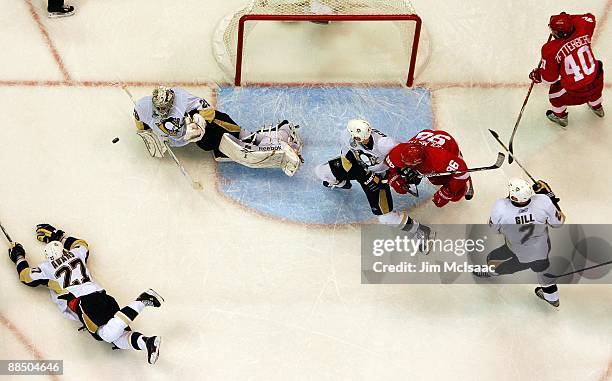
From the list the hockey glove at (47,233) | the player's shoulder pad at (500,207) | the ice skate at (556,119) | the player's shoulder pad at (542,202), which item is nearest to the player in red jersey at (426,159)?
the player's shoulder pad at (500,207)

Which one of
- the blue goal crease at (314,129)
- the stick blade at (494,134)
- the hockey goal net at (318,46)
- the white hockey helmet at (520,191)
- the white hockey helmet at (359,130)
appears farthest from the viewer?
the hockey goal net at (318,46)

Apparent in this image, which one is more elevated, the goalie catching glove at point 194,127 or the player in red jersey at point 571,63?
the player in red jersey at point 571,63

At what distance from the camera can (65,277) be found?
18.9 ft

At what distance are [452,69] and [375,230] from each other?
4.19 ft

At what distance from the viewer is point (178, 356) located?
578 cm

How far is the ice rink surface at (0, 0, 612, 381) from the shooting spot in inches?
229

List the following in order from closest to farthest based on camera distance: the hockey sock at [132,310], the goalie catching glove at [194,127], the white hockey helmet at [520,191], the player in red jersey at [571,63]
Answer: the white hockey helmet at [520,191]
the hockey sock at [132,310]
the goalie catching glove at [194,127]
the player in red jersey at [571,63]

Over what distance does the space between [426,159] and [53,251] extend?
A: 1.91 meters

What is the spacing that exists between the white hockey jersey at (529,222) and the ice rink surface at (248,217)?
39 centimetres

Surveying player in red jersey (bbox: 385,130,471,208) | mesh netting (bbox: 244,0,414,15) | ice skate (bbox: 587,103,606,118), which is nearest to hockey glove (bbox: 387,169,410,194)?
player in red jersey (bbox: 385,130,471,208)

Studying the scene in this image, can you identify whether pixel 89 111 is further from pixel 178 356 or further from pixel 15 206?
pixel 178 356

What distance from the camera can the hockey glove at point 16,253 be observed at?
5.96 meters

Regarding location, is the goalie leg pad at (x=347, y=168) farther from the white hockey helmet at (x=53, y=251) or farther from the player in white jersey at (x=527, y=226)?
the white hockey helmet at (x=53, y=251)

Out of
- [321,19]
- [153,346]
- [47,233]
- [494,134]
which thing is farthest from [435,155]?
[47,233]
